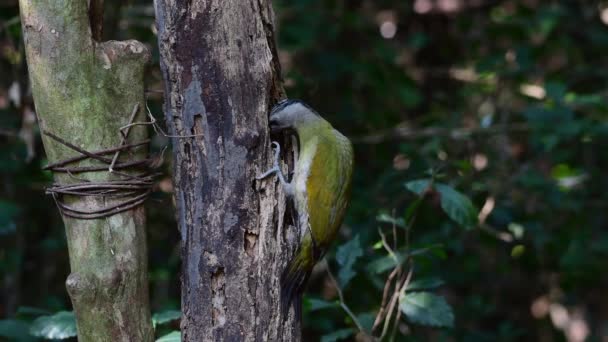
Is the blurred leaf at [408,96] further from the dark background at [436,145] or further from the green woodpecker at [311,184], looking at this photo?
the green woodpecker at [311,184]

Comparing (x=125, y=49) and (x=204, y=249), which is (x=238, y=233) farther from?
(x=125, y=49)

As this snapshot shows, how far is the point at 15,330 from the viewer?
311cm

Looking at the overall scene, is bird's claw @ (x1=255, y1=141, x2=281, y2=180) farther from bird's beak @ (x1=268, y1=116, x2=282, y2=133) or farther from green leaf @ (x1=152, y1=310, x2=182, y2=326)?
green leaf @ (x1=152, y1=310, x2=182, y2=326)

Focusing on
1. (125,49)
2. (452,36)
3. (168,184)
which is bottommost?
(168,184)

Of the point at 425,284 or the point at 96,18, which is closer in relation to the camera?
the point at 96,18

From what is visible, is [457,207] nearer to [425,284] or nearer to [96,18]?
[425,284]

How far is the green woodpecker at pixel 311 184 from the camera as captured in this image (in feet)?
8.37

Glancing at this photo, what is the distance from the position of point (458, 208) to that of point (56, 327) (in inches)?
67.9

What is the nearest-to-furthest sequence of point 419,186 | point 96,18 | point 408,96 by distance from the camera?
point 96,18 → point 419,186 → point 408,96

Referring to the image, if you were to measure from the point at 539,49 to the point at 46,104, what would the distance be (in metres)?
4.27

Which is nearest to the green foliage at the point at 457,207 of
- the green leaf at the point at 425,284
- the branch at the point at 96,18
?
the green leaf at the point at 425,284

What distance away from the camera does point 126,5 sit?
4898 millimetres

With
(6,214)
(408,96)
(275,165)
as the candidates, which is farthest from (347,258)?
(408,96)

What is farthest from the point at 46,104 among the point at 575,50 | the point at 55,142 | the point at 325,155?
the point at 575,50
